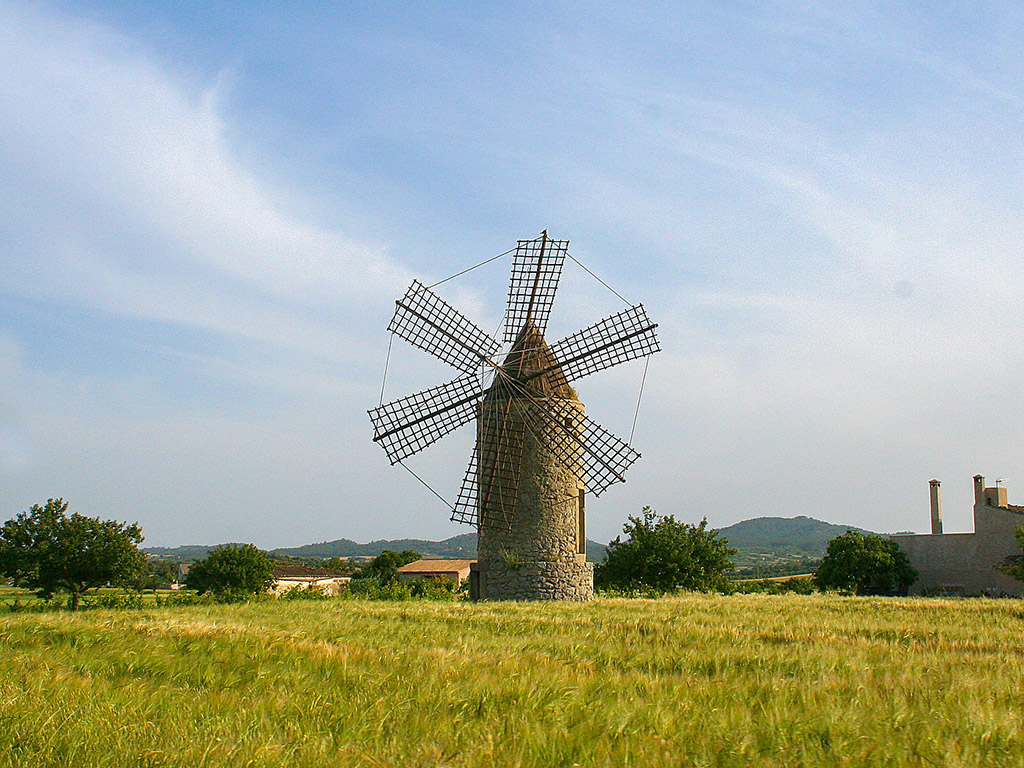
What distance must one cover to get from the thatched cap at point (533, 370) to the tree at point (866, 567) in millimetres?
31445

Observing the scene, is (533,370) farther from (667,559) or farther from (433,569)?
(433,569)

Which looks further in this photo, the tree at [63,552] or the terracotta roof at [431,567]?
the terracotta roof at [431,567]

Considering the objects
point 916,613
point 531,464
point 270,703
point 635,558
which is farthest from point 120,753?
point 635,558

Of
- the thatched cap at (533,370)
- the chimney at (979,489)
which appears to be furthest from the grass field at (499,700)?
the chimney at (979,489)

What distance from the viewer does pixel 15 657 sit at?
25.2 ft

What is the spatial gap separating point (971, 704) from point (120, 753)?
5046 mm

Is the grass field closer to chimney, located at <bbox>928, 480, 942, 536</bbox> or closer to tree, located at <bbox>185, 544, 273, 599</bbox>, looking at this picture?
tree, located at <bbox>185, 544, 273, 599</bbox>

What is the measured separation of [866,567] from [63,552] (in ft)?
133

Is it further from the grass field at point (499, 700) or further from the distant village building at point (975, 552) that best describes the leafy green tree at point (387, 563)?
the grass field at point (499, 700)

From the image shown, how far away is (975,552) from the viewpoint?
48.1m

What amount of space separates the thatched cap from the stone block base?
4587mm

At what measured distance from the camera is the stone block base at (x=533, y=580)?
23.0m

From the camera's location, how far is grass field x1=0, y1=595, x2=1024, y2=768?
4.52 meters

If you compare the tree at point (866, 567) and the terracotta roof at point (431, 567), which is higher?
the tree at point (866, 567)
